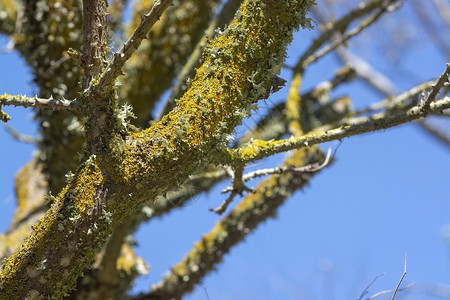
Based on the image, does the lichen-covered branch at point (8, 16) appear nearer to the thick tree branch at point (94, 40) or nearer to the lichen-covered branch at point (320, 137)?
the thick tree branch at point (94, 40)

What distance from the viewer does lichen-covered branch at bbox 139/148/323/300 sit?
324cm

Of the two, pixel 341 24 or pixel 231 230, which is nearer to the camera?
pixel 231 230

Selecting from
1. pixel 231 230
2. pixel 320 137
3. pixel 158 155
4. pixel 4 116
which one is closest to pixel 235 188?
pixel 320 137

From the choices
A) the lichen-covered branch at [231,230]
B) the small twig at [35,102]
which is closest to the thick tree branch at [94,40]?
the small twig at [35,102]

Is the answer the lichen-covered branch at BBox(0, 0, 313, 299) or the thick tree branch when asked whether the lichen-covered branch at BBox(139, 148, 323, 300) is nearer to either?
the lichen-covered branch at BBox(0, 0, 313, 299)

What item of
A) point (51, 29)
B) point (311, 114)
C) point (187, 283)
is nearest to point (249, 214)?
point (187, 283)

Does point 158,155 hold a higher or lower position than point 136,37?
lower

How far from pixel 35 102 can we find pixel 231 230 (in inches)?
71.9

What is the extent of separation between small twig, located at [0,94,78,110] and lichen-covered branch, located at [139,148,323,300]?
5.73 feet

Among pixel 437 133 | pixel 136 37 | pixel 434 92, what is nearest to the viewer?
pixel 136 37

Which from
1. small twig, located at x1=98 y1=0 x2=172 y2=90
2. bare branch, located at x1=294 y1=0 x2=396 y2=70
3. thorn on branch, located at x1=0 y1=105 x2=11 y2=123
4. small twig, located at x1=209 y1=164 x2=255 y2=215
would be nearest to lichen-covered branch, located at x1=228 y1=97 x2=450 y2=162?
small twig, located at x1=209 y1=164 x2=255 y2=215

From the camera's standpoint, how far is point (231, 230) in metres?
3.28

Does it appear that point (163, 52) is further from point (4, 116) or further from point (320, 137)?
point (4, 116)

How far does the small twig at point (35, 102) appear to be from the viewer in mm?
1614
